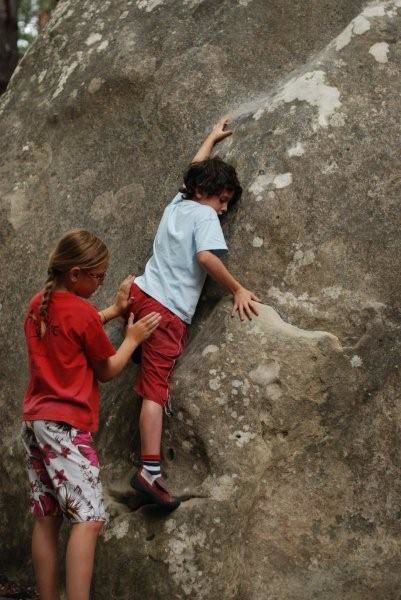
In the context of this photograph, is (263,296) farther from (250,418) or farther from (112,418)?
(112,418)

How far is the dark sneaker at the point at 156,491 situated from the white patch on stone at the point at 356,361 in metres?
1.12

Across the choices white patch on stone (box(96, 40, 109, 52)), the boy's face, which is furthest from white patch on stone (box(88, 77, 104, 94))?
the boy's face

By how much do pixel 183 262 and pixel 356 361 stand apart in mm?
1034

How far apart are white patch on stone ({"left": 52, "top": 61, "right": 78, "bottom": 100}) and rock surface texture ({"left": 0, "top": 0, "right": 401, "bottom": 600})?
0.88m

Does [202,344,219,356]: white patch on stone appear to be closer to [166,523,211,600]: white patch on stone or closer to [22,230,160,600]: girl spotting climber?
[22,230,160,600]: girl spotting climber

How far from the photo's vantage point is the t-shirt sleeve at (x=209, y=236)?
15.3ft

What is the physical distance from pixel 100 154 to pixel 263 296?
1.72m

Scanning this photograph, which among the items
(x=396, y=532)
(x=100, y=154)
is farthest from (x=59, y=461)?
(x=100, y=154)

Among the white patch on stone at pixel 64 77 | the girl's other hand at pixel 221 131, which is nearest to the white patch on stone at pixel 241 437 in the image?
the girl's other hand at pixel 221 131

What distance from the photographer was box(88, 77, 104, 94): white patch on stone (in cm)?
595

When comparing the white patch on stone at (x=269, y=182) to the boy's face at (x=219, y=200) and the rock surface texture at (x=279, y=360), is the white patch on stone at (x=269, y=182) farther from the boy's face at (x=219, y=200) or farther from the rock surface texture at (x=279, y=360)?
the boy's face at (x=219, y=200)

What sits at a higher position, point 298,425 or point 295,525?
point 298,425

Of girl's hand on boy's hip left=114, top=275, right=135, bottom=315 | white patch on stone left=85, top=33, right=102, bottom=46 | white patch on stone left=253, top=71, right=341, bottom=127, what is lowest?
girl's hand on boy's hip left=114, top=275, right=135, bottom=315

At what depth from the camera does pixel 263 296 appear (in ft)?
15.6
